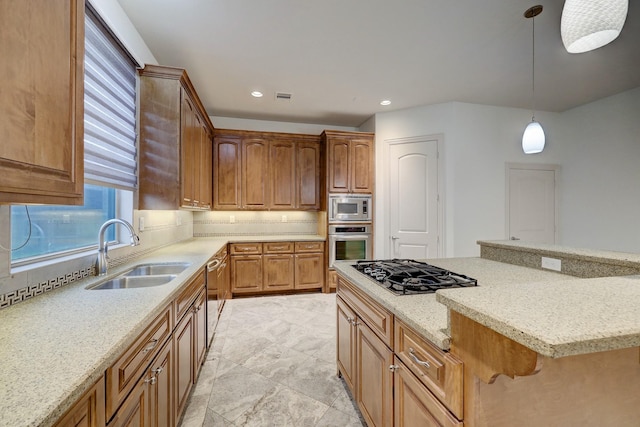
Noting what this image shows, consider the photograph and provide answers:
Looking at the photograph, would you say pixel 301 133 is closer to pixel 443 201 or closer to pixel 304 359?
pixel 443 201

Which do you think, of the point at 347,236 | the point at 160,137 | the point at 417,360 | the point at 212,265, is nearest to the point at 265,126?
the point at 347,236

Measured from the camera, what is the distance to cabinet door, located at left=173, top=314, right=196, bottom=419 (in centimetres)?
152

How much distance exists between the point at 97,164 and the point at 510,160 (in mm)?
4760

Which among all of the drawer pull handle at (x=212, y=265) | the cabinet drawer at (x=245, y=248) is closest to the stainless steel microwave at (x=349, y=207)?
the cabinet drawer at (x=245, y=248)

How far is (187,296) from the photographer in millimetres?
1731

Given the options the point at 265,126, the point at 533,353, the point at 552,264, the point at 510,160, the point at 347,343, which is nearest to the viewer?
the point at 533,353

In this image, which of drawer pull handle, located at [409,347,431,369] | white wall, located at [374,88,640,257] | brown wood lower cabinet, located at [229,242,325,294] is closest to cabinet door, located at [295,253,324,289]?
brown wood lower cabinet, located at [229,242,325,294]

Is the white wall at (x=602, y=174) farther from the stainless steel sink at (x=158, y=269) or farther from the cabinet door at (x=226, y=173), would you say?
the stainless steel sink at (x=158, y=269)

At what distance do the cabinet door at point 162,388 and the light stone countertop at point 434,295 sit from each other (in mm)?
1014

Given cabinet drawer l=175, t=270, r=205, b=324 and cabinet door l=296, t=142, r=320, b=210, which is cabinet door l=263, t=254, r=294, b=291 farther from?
cabinet drawer l=175, t=270, r=205, b=324

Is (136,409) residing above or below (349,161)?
below

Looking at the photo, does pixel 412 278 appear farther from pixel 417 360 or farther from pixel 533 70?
pixel 533 70

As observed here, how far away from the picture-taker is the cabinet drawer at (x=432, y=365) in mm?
849

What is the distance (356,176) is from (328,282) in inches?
66.2
